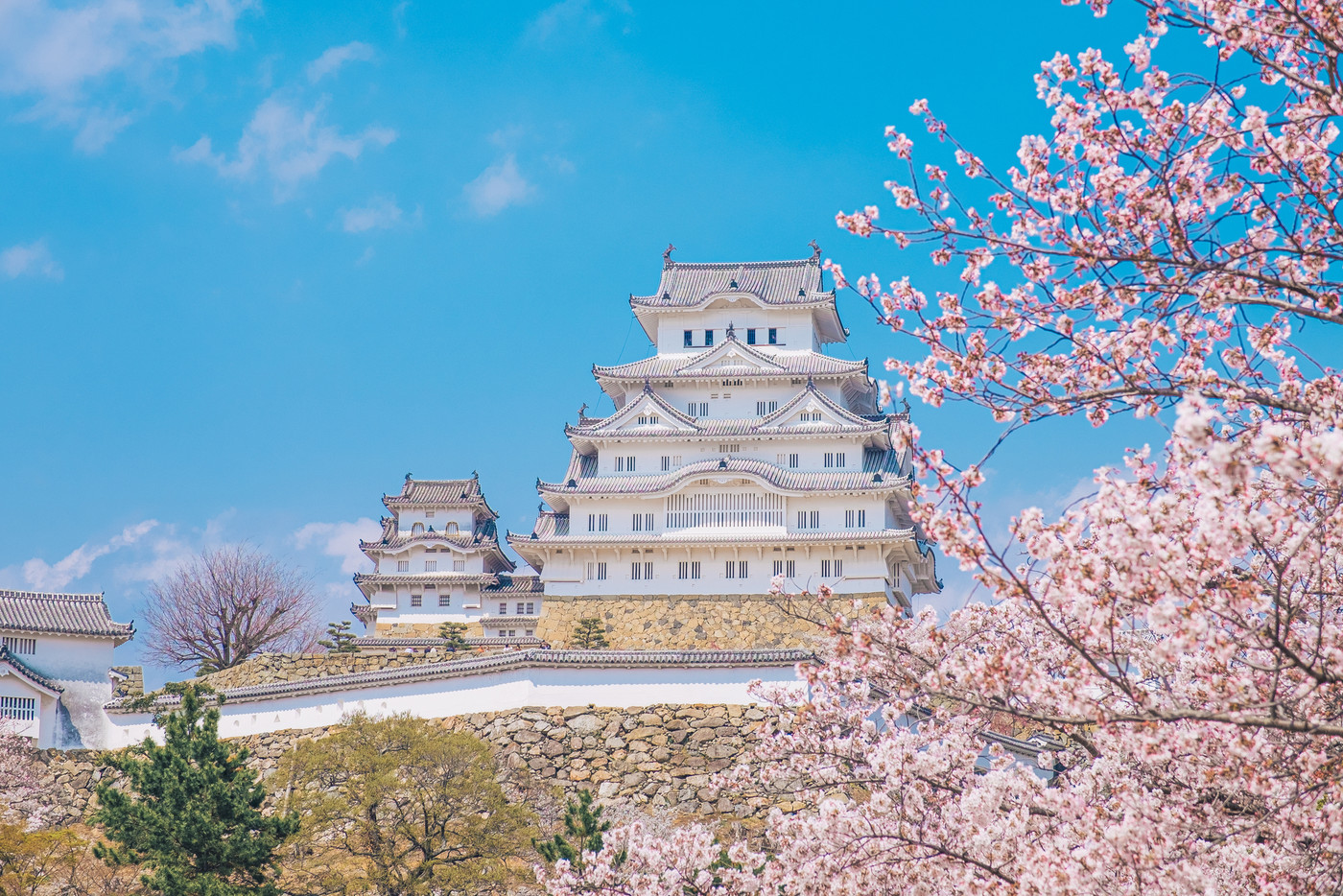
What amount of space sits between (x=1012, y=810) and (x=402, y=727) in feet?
41.0

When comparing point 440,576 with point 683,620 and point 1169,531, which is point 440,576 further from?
point 1169,531

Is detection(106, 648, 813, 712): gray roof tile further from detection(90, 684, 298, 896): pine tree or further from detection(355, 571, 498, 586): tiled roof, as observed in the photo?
detection(355, 571, 498, 586): tiled roof

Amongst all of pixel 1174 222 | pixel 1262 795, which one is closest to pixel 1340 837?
pixel 1262 795

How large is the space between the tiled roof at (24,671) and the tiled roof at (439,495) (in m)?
18.2

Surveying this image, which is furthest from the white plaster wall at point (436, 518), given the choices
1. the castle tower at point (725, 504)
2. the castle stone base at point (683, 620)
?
the castle stone base at point (683, 620)

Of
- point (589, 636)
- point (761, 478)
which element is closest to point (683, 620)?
A: point (589, 636)

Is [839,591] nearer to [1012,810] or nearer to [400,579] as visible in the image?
[400,579]

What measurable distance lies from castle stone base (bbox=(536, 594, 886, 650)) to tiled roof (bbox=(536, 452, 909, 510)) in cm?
286

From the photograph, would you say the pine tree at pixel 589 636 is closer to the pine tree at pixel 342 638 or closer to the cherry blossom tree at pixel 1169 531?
the pine tree at pixel 342 638

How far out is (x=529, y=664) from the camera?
80.6 ft

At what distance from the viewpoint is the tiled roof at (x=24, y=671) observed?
26.0 m

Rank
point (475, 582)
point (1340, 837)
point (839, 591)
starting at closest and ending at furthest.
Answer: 1. point (1340, 837)
2. point (839, 591)
3. point (475, 582)

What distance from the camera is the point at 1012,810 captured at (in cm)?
788

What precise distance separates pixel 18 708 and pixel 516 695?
10471 millimetres
